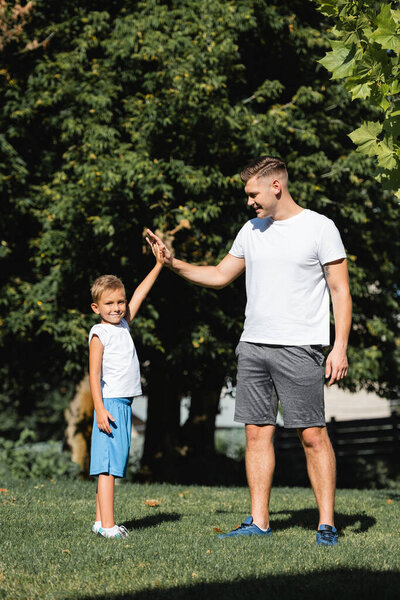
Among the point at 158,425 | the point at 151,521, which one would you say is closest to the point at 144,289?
the point at 151,521

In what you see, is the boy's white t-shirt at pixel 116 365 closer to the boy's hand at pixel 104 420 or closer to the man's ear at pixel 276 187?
the boy's hand at pixel 104 420

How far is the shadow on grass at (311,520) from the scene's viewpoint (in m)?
5.15

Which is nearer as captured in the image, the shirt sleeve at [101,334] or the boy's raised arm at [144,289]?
the shirt sleeve at [101,334]

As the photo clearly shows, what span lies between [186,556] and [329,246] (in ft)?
6.27

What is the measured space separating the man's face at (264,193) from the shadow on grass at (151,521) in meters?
2.20

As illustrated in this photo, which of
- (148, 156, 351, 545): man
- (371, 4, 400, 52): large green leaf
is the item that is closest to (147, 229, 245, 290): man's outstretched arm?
(148, 156, 351, 545): man

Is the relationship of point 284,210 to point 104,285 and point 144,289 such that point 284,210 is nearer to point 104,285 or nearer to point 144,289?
point 144,289

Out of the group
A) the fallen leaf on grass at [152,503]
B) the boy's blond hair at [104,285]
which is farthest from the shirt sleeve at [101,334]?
the fallen leaf on grass at [152,503]

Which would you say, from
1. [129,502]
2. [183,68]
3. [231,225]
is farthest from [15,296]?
[129,502]

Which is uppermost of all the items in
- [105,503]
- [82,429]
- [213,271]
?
[213,271]

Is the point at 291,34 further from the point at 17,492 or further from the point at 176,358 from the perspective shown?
the point at 17,492

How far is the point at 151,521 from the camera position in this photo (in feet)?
17.5

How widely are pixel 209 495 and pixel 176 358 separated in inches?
160

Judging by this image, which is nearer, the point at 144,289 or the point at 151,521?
the point at 144,289
